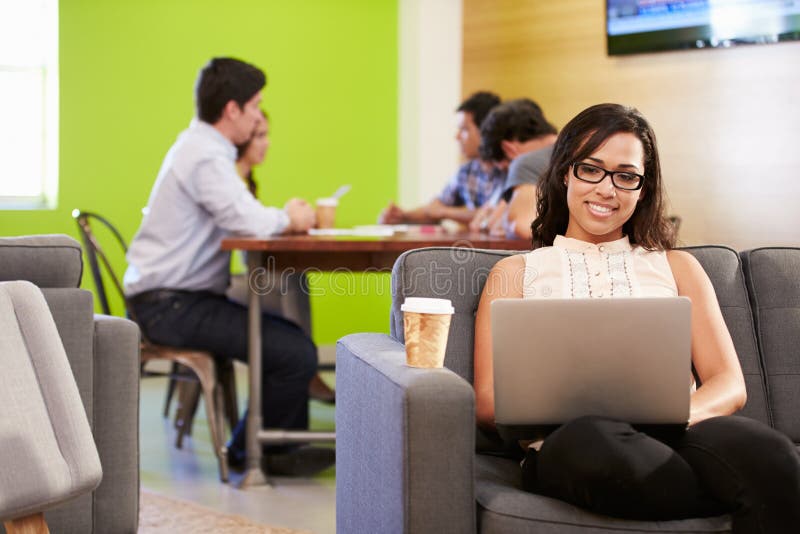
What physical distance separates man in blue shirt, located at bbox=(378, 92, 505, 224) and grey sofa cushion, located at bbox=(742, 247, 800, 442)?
2452 millimetres

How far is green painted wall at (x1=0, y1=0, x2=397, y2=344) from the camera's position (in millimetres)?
5336

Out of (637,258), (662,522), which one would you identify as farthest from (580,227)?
(662,522)

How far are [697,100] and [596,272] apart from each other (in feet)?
8.92

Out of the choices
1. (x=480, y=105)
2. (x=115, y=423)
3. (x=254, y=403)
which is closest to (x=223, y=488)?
(x=254, y=403)

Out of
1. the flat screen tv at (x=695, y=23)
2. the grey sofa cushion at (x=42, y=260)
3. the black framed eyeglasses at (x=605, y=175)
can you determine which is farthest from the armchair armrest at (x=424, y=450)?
the flat screen tv at (x=695, y=23)

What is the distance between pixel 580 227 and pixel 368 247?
1.11m

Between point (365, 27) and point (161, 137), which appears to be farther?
point (365, 27)

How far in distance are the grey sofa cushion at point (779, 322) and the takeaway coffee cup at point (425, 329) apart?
0.83 meters

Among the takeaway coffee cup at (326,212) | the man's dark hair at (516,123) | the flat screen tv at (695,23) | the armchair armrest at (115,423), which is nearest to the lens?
the armchair armrest at (115,423)

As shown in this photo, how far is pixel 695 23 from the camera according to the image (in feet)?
14.2

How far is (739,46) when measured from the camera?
418 centimetres

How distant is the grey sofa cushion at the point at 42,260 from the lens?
81.7 inches

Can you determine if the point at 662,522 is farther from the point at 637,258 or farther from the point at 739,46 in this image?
the point at 739,46

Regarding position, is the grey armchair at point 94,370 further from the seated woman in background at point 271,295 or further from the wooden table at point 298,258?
the seated woman in background at point 271,295
